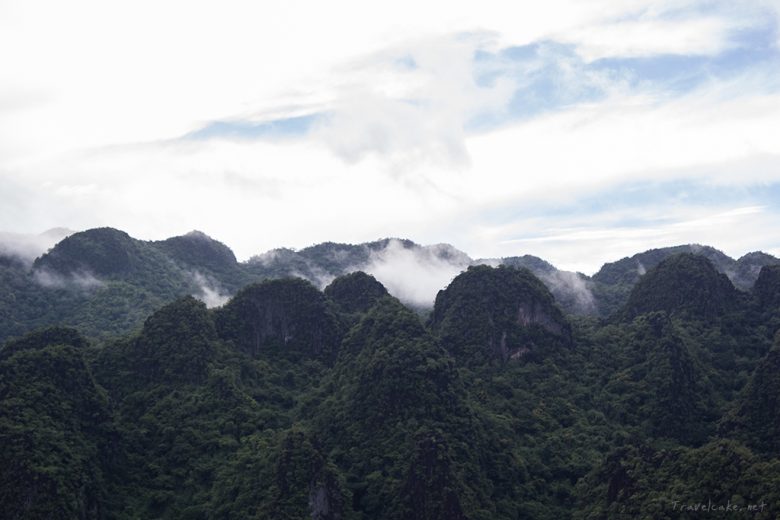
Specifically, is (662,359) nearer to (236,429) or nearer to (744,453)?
(744,453)

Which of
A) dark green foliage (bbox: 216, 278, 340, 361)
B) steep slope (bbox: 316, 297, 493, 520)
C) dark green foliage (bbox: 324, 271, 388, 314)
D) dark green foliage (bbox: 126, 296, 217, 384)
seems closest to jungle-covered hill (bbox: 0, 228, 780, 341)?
dark green foliage (bbox: 324, 271, 388, 314)

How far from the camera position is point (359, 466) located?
47.2m

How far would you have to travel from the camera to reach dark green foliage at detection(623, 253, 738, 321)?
2783 inches

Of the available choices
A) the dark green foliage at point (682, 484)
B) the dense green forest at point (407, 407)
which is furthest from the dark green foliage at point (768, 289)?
the dark green foliage at point (682, 484)

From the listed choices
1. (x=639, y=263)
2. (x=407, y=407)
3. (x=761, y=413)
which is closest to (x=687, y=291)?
(x=761, y=413)

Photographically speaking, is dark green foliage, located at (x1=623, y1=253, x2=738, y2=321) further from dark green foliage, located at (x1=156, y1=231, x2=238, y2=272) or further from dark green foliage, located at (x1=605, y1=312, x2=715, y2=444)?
dark green foliage, located at (x1=156, y1=231, x2=238, y2=272)

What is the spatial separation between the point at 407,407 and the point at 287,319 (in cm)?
2064

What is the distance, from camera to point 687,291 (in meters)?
72.1

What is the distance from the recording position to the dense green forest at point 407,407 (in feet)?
134

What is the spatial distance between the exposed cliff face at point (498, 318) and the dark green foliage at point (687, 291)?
41.1 feet

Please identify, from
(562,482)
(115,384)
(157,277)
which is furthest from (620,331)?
(157,277)

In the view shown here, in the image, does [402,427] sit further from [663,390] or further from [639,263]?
[639,263]

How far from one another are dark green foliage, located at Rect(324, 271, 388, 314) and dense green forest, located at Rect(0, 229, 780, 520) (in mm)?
318

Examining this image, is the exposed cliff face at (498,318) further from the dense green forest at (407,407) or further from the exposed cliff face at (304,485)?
the exposed cliff face at (304,485)
